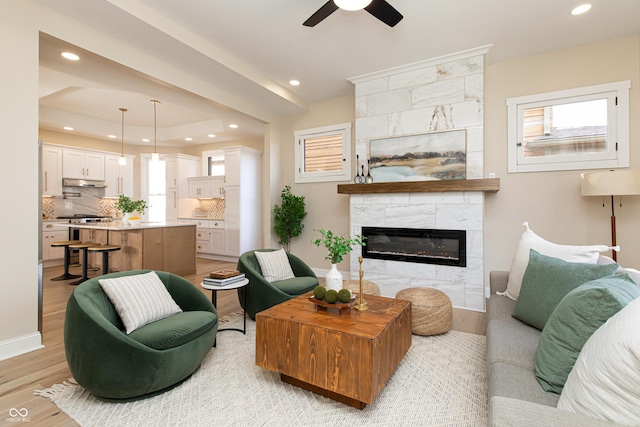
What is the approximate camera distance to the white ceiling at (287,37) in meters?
2.95

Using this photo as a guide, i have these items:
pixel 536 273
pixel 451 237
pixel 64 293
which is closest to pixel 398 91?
pixel 451 237

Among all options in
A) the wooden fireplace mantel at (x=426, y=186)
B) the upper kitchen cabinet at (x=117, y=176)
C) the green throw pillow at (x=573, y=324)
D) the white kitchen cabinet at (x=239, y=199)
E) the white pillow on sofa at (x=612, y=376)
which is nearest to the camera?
the white pillow on sofa at (x=612, y=376)

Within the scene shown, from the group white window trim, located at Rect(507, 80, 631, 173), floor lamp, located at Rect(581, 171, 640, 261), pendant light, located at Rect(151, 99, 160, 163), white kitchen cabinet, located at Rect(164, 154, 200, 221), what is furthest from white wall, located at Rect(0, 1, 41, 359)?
white kitchen cabinet, located at Rect(164, 154, 200, 221)

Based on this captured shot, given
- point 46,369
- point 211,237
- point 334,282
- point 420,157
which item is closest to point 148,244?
point 211,237

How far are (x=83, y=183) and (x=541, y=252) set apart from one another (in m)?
8.27

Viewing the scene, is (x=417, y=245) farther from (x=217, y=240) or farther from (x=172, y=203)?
(x=172, y=203)

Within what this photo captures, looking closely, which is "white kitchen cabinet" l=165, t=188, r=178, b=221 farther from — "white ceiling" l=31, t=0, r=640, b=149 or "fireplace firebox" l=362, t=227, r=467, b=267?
"fireplace firebox" l=362, t=227, r=467, b=267

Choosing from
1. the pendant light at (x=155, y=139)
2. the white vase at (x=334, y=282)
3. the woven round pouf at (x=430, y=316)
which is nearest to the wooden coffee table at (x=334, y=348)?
the white vase at (x=334, y=282)

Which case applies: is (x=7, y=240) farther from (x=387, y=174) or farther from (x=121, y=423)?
(x=387, y=174)

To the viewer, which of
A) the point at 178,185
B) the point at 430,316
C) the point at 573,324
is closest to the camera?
the point at 573,324

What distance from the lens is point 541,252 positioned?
2348 mm

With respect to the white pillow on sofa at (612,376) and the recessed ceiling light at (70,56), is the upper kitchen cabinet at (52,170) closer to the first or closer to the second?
the recessed ceiling light at (70,56)

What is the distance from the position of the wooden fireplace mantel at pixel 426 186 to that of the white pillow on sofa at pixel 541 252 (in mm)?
1271

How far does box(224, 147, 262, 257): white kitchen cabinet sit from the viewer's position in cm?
684
